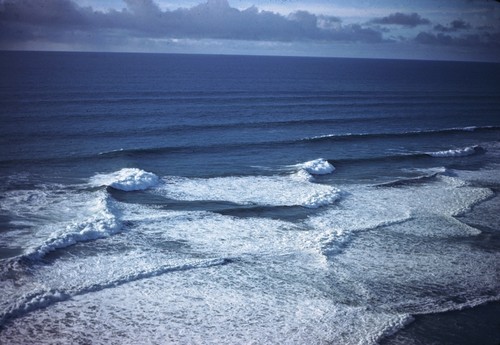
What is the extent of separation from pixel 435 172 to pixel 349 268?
1476cm

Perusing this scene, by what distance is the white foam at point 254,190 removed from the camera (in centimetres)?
1972

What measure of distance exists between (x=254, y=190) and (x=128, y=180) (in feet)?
21.4

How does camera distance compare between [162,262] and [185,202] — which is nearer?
[162,262]

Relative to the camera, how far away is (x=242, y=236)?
15.8 m

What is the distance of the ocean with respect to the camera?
34.5 ft

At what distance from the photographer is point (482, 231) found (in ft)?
54.6

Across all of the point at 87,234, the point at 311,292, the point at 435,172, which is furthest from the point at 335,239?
the point at 435,172

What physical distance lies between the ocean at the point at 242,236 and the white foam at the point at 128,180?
0.35 feet

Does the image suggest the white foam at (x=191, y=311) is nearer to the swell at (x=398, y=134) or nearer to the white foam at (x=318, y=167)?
the white foam at (x=318, y=167)

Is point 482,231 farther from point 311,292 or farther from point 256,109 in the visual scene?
point 256,109

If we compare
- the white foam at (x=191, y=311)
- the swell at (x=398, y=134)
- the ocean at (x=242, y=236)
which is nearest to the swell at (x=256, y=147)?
the swell at (x=398, y=134)

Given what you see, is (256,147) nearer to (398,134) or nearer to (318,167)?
(318,167)

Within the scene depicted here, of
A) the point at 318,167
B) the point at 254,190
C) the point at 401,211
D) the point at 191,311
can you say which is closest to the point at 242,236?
the point at 191,311

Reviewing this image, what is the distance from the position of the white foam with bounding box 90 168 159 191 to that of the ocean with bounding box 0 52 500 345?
11 centimetres
